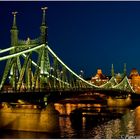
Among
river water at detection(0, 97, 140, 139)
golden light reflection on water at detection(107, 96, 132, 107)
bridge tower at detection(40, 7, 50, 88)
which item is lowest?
river water at detection(0, 97, 140, 139)

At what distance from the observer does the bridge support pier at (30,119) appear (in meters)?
16.0

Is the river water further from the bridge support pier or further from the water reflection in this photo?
the bridge support pier

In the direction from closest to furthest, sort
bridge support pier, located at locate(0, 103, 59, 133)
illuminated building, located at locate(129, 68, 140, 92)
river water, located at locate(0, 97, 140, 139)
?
river water, located at locate(0, 97, 140, 139) < bridge support pier, located at locate(0, 103, 59, 133) < illuminated building, located at locate(129, 68, 140, 92)

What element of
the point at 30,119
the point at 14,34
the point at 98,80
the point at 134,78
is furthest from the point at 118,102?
the point at 134,78

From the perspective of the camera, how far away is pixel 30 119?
642 inches

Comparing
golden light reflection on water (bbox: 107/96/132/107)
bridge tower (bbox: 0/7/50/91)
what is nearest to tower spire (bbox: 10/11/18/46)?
bridge tower (bbox: 0/7/50/91)

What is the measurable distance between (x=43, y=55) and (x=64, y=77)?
2671mm

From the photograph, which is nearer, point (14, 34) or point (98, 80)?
point (14, 34)

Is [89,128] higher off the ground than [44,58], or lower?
lower

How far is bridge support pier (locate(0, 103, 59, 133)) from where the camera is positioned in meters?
16.0

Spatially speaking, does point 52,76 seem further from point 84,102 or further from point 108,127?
point 84,102

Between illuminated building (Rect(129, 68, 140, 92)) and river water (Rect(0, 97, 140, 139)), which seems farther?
illuminated building (Rect(129, 68, 140, 92))

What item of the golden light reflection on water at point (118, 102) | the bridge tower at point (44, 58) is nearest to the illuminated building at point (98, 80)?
the golden light reflection on water at point (118, 102)

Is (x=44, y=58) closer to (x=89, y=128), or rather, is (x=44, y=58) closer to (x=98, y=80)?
(x=89, y=128)
